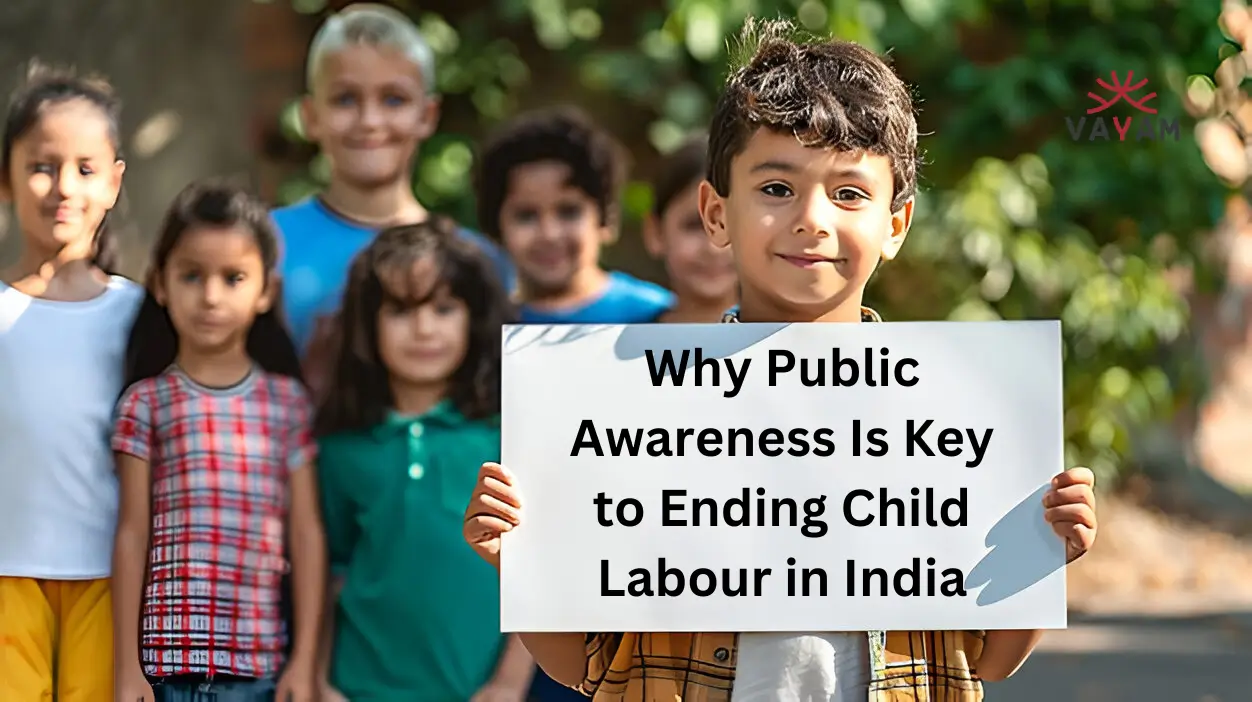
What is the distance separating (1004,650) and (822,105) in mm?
763

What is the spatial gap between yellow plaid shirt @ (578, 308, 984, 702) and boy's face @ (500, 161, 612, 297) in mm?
1436

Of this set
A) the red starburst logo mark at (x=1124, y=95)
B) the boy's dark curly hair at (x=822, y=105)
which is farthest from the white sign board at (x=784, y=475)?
the red starburst logo mark at (x=1124, y=95)

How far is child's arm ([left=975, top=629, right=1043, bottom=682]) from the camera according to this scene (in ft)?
7.04

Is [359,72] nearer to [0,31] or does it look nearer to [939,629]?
[0,31]

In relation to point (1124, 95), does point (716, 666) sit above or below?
below

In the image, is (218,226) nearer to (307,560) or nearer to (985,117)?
(307,560)

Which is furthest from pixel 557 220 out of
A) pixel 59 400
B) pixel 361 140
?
pixel 59 400

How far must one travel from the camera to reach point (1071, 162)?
5004mm

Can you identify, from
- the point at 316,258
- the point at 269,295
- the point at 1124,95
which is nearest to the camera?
the point at 269,295

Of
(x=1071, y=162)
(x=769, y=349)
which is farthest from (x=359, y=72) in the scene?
(x=1071, y=162)

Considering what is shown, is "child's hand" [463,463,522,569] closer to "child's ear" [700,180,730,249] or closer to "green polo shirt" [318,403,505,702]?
"child's ear" [700,180,730,249]

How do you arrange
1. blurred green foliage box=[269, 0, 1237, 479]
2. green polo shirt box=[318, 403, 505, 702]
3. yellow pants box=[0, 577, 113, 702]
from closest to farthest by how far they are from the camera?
yellow pants box=[0, 577, 113, 702] < green polo shirt box=[318, 403, 505, 702] < blurred green foliage box=[269, 0, 1237, 479]

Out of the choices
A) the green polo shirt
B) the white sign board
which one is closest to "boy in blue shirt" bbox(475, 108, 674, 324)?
the green polo shirt

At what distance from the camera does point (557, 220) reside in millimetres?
3537
